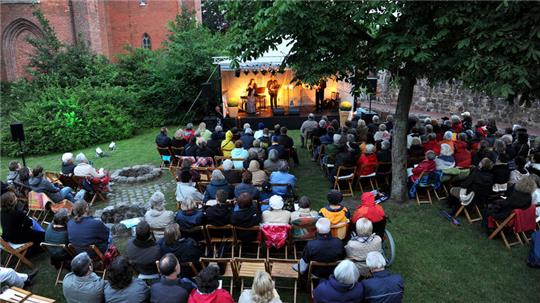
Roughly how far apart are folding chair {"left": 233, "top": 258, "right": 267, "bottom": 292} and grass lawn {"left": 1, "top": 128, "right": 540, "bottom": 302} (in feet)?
1.93

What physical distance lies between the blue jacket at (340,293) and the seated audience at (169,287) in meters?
1.41

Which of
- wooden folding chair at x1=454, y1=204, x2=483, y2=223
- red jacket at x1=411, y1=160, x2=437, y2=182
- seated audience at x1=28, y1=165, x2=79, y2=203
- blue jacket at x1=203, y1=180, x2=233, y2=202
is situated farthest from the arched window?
wooden folding chair at x1=454, y1=204, x2=483, y2=223

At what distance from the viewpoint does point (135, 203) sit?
8.91 m

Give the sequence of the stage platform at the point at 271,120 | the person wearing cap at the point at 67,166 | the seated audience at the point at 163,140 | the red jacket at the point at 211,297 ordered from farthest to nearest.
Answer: the stage platform at the point at 271,120 < the seated audience at the point at 163,140 < the person wearing cap at the point at 67,166 < the red jacket at the point at 211,297

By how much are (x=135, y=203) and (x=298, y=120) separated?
9085mm

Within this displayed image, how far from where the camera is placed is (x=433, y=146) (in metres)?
9.18

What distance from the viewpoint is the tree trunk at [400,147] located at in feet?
25.8

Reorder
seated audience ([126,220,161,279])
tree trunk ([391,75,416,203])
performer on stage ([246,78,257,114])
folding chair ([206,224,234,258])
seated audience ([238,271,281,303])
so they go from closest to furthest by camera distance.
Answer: seated audience ([238,271,281,303])
seated audience ([126,220,161,279])
folding chair ([206,224,234,258])
tree trunk ([391,75,416,203])
performer on stage ([246,78,257,114])

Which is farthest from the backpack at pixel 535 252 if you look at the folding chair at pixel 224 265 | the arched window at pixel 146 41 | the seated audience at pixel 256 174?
the arched window at pixel 146 41

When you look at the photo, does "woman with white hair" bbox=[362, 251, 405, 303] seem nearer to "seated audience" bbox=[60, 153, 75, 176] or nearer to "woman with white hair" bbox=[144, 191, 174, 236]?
"woman with white hair" bbox=[144, 191, 174, 236]

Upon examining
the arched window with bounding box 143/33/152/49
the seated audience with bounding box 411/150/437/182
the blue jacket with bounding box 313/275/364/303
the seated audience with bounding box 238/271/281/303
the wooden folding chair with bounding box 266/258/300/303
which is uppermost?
the arched window with bounding box 143/33/152/49

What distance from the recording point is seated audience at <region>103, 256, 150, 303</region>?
401 cm

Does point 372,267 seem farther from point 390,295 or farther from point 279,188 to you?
point 279,188

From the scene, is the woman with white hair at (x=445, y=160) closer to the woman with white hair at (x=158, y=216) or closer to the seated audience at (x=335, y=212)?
the seated audience at (x=335, y=212)
